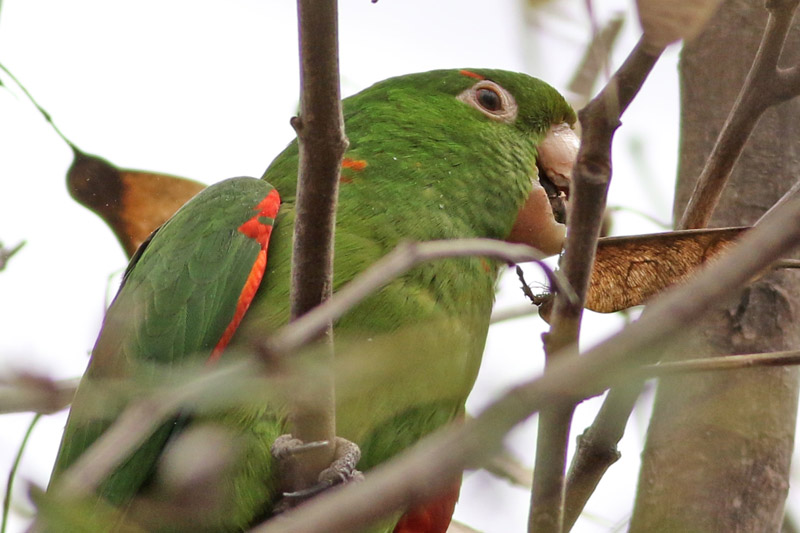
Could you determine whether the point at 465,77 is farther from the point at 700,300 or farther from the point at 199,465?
the point at 700,300

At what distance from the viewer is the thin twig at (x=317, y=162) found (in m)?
1.45

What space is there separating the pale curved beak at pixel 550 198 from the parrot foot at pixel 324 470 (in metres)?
1.03

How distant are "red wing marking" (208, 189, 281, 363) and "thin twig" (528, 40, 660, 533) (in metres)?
1.25

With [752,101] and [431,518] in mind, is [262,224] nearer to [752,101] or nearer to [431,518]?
[431,518]

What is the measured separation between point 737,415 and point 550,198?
2.80 ft

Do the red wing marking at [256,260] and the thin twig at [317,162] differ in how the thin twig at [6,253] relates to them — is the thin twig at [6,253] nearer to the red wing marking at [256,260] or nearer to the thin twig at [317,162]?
the red wing marking at [256,260]

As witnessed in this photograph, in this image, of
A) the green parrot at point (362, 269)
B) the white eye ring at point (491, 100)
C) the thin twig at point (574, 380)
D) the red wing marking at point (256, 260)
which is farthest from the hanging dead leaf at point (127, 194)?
the thin twig at point (574, 380)

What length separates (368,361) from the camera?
1.24 meters

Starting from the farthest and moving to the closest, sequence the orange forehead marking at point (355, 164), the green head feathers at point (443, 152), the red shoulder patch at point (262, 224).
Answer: the orange forehead marking at point (355, 164)
the green head feathers at point (443, 152)
the red shoulder patch at point (262, 224)

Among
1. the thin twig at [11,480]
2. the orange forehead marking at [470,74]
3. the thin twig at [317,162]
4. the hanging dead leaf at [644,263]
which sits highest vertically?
the orange forehead marking at [470,74]

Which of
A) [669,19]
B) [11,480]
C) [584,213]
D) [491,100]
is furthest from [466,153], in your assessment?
[11,480]

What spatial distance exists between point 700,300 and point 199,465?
1.18 metres

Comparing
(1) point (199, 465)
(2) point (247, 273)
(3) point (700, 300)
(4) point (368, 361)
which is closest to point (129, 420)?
(4) point (368, 361)

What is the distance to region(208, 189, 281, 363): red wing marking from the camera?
2.36 meters
